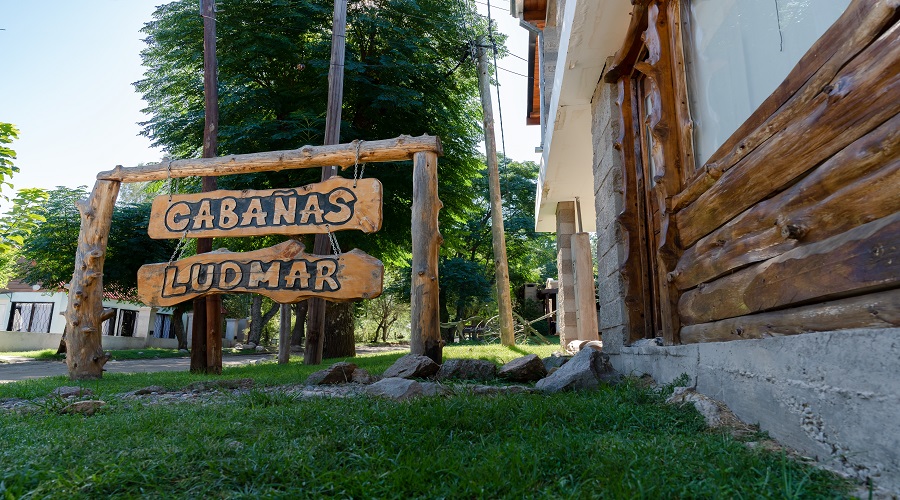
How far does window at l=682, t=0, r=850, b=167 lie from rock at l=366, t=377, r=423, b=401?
250cm

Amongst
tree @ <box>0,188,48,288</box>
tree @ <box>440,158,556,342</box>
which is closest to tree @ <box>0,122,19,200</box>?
tree @ <box>0,188,48,288</box>

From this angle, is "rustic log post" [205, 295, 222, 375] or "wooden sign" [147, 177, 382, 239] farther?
"rustic log post" [205, 295, 222, 375]

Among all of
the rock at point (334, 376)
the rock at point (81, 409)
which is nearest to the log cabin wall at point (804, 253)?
the rock at point (334, 376)

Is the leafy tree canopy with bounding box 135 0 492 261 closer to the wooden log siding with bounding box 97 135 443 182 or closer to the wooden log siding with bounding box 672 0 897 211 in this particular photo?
the wooden log siding with bounding box 97 135 443 182

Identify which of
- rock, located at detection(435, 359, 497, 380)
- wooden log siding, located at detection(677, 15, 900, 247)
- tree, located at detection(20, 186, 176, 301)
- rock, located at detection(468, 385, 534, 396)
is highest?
tree, located at detection(20, 186, 176, 301)

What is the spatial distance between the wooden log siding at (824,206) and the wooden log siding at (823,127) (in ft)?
0.17

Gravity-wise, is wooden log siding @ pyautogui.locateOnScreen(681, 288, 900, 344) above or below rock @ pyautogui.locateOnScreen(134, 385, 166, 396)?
above

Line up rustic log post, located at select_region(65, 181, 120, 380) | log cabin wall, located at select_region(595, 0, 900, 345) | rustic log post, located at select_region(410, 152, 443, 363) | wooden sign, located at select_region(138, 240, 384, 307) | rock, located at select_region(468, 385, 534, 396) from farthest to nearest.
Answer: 1. rustic log post, located at select_region(65, 181, 120, 380)
2. wooden sign, located at select_region(138, 240, 384, 307)
3. rustic log post, located at select_region(410, 152, 443, 363)
4. rock, located at select_region(468, 385, 534, 396)
5. log cabin wall, located at select_region(595, 0, 900, 345)

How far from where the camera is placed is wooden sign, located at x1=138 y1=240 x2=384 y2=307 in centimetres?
588

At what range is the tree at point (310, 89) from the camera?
1126 centimetres

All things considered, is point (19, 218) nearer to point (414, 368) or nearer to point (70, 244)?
point (70, 244)

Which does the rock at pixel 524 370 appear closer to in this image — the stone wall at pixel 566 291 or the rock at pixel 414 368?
the rock at pixel 414 368

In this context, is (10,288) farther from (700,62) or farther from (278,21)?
(700,62)

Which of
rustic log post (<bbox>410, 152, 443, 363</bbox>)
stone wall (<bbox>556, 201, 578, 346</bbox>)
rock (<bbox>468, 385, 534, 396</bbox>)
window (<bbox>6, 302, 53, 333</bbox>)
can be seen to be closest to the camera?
rock (<bbox>468, 385, 534, 396</bbox>)
